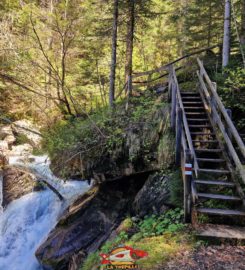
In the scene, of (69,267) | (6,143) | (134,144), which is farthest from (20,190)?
(134,144)

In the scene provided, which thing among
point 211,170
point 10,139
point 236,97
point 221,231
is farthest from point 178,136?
point 10,139

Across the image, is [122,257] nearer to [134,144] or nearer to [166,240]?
[166,240]

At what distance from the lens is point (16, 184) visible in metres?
11.8

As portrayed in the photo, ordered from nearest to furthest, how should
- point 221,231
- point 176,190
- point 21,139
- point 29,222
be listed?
1. point 221,231
2. point 176,190
3. point 29,222
4. point 21,139

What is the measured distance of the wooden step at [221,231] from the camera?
A: 4.05m

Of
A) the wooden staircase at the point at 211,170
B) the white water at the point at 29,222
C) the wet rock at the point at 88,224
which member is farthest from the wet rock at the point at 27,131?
the wooden staircase at the point at 211,170

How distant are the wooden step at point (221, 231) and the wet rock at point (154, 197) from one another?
4.31 feet

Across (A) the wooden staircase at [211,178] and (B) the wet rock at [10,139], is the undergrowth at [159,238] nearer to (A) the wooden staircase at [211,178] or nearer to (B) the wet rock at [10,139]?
(A) the wooden staircase at [211,178]

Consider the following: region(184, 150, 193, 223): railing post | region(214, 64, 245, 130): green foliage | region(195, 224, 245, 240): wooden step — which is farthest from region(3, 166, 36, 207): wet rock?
region(195, 224, 245, 240): wooden step

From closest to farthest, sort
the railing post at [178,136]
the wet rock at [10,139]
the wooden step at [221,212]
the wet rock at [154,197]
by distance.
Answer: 1. the wooden step at [221,212]
2. the wet rock at [154,197]
3. the railing post at [178,136]
4. the wet rock at [10,139]

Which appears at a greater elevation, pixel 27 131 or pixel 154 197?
pixel 27 131

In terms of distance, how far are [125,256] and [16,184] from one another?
9.29m

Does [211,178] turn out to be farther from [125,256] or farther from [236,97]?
[236,97]

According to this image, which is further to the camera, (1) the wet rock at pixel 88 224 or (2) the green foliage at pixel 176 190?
(1) the wet rock at pixel 88 224
